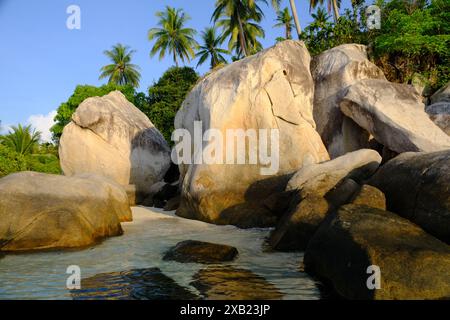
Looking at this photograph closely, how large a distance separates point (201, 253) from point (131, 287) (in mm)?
1595

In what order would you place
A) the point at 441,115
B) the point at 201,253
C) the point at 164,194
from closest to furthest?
1. the point at 201,253
2. the point at 441,115
3. the point at 164,194

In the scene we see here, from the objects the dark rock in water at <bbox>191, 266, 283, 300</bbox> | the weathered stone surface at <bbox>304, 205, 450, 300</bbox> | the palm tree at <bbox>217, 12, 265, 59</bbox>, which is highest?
the palm tree at <bbox>217, 12, 265, 59</bbox>

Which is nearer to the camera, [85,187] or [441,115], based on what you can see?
[85,187]

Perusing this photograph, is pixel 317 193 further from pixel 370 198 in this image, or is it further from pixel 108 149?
pixel 108 149

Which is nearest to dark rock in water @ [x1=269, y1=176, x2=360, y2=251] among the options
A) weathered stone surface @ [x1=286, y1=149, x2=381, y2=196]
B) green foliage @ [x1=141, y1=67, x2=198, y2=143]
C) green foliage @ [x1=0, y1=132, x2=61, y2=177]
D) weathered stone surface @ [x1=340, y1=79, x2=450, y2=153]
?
weathered stone surface @ [x1=286, y1=149, x2=381, y2=196]

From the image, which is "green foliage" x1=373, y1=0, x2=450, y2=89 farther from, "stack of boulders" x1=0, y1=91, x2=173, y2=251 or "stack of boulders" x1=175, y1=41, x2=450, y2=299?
"stack of boulders" x1=0, y1=91, x2=173, y2=251

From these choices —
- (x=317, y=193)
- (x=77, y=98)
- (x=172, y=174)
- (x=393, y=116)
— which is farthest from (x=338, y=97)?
(x=77, y=98)

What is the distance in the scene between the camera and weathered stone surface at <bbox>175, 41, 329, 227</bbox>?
384 inches

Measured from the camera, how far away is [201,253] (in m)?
5.79

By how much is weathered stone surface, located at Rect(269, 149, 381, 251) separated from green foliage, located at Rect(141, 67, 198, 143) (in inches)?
659

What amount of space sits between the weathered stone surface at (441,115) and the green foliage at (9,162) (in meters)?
18.5
